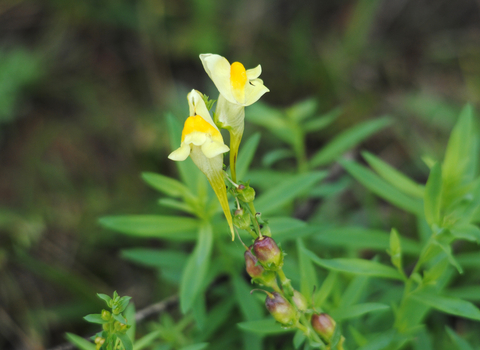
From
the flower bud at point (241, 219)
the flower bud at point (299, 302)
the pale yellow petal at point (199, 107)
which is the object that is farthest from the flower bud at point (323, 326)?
the pale yellow petal at point (199, 107)

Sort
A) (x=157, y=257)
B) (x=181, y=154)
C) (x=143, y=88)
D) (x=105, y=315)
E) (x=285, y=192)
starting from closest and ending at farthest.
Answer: (x=181, y=154) < (x=105, y=315) < (x=285, y=192) < (x=157, y=257) < (x=143, y=88)

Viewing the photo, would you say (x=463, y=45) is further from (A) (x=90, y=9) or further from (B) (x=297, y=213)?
(A) (x=90, y=9)

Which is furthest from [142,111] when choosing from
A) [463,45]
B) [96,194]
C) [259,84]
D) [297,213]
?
[463,45]

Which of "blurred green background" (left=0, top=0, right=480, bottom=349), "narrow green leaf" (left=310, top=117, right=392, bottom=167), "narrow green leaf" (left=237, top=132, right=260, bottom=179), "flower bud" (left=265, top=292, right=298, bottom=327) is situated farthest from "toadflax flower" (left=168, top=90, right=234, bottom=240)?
"blurred green background" (left=0, top=0, right=480, bottom=349)

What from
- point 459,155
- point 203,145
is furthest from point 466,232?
point 203,145

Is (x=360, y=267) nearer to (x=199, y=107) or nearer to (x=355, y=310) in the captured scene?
(x=355, y=310)
